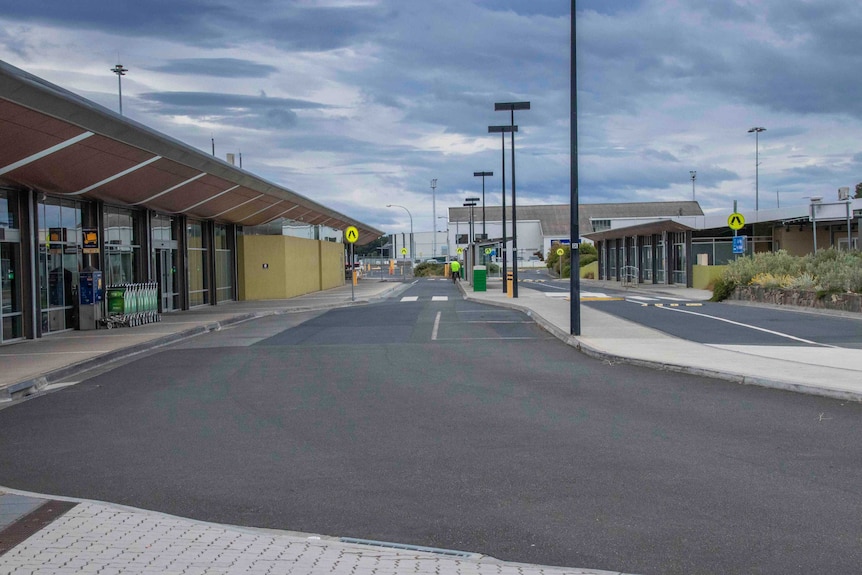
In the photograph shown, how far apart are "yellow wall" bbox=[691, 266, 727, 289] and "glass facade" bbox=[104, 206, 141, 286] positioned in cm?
2710

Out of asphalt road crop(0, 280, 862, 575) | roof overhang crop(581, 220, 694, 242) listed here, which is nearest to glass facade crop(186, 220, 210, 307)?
asphalt road crop(0, 280, 862, 575)

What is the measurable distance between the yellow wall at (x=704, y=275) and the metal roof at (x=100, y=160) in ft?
72.1

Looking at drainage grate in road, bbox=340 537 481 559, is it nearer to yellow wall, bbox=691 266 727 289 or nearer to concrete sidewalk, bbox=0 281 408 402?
concrete sidewalk, bbox=0 281 408 402

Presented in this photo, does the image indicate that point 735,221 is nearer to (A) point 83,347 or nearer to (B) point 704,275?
(B) point 704,275

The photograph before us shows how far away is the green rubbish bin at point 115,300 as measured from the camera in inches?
939

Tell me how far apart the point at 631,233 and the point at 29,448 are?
169 ft

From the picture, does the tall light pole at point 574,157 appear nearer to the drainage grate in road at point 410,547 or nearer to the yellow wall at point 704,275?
the drainage grate in road at point 410,547

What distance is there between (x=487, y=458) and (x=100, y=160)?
15.4 meters

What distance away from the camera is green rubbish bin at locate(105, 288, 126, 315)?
2386cm

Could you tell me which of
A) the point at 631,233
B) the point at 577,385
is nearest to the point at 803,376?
the point at 577,385

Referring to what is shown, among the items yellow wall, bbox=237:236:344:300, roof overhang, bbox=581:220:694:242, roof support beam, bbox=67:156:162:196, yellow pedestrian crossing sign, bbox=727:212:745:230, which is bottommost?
yellow wall, bbox=237:236:344:300

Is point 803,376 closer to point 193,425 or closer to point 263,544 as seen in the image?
point 193,425

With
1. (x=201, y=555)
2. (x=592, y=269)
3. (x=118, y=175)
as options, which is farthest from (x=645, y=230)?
(x=201, y=555)

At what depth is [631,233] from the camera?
188ft
